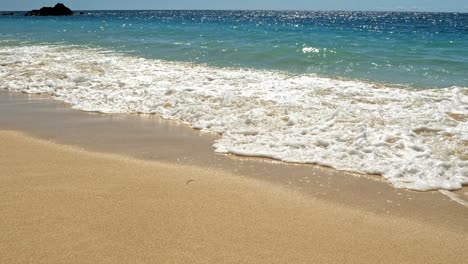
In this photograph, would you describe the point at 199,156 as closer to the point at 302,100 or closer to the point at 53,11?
the point at 302,100

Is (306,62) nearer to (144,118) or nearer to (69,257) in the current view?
(144,118)

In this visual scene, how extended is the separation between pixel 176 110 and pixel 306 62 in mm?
8483

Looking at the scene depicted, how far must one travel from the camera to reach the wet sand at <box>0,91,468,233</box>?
3658mm

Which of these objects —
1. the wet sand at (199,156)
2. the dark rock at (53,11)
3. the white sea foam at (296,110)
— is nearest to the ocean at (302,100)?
the white sea foam at (296,110)

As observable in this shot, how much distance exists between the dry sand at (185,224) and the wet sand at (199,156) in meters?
0.21

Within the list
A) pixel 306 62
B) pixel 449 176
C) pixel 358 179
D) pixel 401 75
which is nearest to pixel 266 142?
pixel 358 179

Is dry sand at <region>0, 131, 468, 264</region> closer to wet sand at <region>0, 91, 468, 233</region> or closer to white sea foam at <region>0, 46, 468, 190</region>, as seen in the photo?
wet sand at <region>0, 91, 468, 233</region>

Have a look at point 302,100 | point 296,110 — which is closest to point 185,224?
point 296,110

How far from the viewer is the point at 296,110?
22.6 feet

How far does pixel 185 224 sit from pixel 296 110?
13.9ft

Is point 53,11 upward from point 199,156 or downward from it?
upward

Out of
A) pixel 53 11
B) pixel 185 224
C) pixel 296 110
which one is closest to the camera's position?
pixel 185 224

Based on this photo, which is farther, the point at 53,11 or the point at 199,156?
the point at 53,11

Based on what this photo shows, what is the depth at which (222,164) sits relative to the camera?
182 inches
